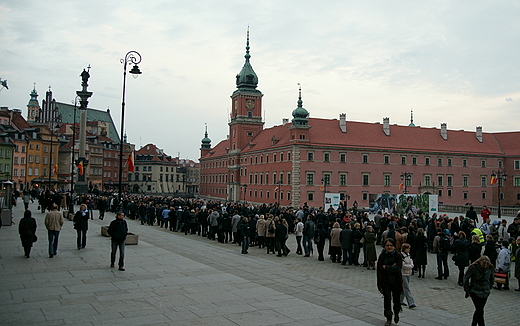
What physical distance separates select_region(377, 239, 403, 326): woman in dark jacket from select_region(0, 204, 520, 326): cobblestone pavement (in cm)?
53

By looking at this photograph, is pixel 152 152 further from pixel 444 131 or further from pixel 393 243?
pixel 393 243

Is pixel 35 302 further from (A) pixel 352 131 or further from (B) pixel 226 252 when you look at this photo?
(A) pixel 352 131

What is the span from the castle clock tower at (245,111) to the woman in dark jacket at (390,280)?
75173 millimetres

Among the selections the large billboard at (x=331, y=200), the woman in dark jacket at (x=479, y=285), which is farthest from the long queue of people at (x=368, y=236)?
the large billboard at (x=331, y=200)

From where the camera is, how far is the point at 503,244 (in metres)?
12.7

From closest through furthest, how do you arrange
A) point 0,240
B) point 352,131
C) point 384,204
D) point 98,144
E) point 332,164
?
point 0,240
point 384,204
point 332,164
point 352,131
point 98,144

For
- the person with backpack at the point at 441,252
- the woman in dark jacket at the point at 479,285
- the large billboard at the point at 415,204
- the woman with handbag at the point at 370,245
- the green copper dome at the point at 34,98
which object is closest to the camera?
the woman in dark jacket at the point at 479,285

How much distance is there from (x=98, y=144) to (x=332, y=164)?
55613 mm

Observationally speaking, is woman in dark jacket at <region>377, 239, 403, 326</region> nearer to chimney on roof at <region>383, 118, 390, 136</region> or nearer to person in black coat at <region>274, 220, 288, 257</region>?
person in black coat at <region>274, 220, 288, 257</region>

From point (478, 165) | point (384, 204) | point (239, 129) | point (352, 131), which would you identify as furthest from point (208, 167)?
point (384, 204)

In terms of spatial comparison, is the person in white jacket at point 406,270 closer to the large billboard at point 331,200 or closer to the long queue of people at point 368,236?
the long queue of people at point 368,236

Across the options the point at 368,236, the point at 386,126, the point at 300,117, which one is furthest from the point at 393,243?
the point at 386,126

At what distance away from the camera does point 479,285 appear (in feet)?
26.8

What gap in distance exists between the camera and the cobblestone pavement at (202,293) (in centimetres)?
862
